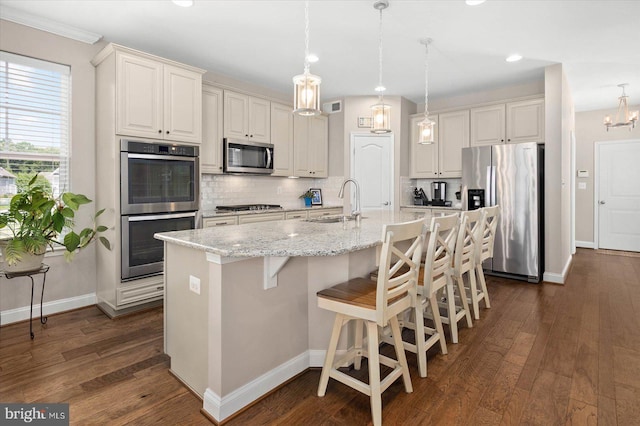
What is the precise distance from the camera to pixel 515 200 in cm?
444

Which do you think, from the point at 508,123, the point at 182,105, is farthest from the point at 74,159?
the point at 508,123

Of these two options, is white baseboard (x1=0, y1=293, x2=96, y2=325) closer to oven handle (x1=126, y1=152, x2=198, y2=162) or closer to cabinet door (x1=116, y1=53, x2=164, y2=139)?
oven handle (x1=126, y1=152, x2=198, y2=162)

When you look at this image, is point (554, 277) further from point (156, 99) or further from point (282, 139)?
point (156, 99)

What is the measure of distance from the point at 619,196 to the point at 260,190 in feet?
21.3

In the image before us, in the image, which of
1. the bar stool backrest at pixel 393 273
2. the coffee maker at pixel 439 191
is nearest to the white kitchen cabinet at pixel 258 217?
the coffee maker at pixel 439 191

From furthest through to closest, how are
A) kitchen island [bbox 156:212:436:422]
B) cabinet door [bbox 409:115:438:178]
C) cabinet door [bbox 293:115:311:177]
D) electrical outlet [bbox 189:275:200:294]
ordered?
cabinet door [bbox 409:115:438:178] < cabinet door [bbox 293:115:311:177] < electrical outlet [bbox 189:275:200:294] < kitchen island [bbox 156:212:436:422]

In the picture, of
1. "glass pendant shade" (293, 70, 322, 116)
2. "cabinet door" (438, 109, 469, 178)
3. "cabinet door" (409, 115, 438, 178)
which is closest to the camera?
"glass pendant shade" (293, 70, 322, 116)

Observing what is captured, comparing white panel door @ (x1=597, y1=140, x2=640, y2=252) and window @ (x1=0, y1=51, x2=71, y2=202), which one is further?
white panel door @ (x1=597, y1=140, x2=640, y2=252)

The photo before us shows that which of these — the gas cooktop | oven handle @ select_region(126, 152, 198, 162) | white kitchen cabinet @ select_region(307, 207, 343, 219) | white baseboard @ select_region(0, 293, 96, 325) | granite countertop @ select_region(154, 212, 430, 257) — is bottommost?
white baseboard @ select_region(0, 293, 96, 325)

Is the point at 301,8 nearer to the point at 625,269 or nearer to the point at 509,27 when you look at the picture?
the point at 509,27

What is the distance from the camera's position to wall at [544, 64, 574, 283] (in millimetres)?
4219

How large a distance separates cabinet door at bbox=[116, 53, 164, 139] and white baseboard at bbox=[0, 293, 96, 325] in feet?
5.64

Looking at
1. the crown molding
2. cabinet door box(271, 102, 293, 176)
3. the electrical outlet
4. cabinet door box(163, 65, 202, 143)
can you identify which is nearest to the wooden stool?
the electrical outlet

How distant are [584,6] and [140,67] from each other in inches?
156
